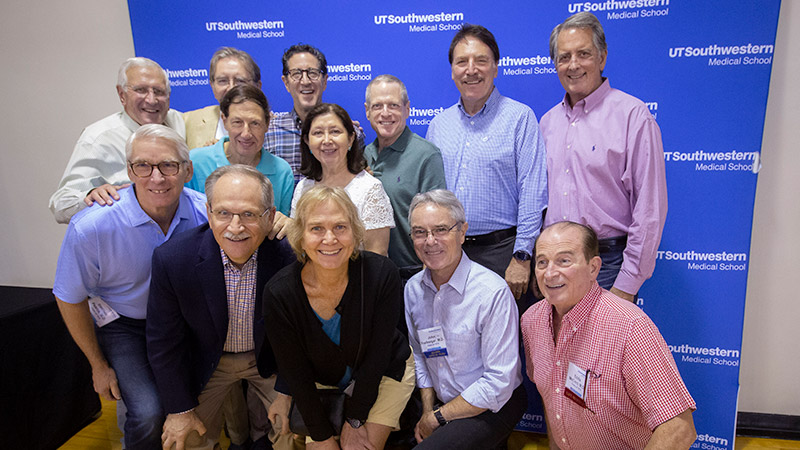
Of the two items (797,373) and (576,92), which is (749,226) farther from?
(576,92)

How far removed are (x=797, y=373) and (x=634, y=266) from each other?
1.86m

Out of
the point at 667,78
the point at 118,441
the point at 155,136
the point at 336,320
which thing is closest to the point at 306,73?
the point at 155,136

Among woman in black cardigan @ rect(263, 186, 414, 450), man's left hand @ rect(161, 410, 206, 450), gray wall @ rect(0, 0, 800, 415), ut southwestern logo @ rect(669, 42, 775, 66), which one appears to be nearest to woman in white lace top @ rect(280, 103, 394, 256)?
woman in black cardigan @ rect(263, 186, 414, 450)

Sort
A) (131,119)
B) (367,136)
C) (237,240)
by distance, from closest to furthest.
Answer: (237,240)
(131,119)
(367,136)

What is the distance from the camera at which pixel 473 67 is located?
2256mm

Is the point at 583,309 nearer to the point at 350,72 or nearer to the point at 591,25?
the point at 591,25

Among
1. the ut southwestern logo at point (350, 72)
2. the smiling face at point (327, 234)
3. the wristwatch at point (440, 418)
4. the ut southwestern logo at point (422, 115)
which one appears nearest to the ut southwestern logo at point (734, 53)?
the ut southwestern logo at point (422, 115)

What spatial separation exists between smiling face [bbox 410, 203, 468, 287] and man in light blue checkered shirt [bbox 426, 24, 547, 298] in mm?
377

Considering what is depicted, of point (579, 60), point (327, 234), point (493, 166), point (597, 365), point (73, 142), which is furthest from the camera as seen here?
point (73, 142)

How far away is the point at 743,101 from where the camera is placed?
8.09 ft

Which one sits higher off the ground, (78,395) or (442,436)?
Result: (442,436)

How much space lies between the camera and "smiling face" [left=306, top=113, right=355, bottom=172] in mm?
2186

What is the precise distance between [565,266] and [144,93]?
2326mm

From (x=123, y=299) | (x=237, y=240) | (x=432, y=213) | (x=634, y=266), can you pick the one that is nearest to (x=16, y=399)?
(x=123, y=299)
